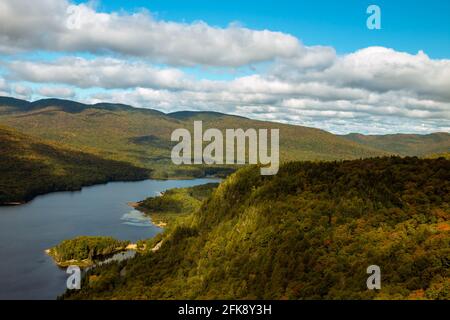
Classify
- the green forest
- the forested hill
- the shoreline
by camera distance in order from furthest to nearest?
the green forest < the shoreline < the forested hill

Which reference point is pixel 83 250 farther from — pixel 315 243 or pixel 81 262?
pixel 315 243

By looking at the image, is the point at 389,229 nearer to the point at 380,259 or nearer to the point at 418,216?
the point at 418,216

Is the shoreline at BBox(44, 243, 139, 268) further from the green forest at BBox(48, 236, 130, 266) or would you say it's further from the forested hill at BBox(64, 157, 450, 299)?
the forested hill at BBox(64, 157, 450, 299)

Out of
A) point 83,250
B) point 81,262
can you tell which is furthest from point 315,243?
point 83,250

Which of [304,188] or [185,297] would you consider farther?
[304,188]

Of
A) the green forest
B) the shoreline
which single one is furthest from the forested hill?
the green forest
